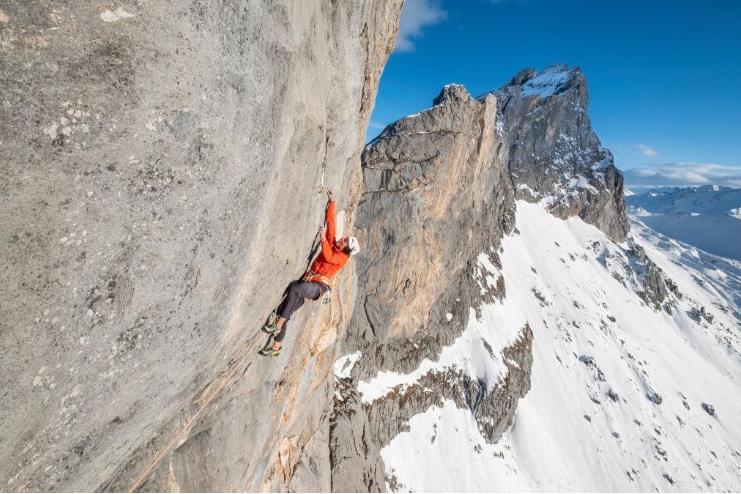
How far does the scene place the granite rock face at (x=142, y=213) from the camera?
3.42 metres

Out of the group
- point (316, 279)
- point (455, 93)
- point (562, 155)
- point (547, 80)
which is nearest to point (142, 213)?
point (316, 279)

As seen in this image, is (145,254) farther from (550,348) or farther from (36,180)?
(550,348)

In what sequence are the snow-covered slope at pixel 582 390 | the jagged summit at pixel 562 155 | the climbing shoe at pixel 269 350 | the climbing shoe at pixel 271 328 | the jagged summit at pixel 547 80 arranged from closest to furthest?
1. the climbing shoe at pixel 271 328
2. the climbing shoe at pixel 269 350
3. the snow-covered slope at pixel 582 390
4. the jagged summit at pixel 562 155
5. the jagged summit at pixel 547 80

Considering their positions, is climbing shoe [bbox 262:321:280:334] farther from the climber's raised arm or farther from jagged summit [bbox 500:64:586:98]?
jagged summit [bbox 500:64:586:98]

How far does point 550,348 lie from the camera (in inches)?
2089

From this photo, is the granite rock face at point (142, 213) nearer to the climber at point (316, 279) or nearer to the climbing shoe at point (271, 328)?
the climbing shoe at point (271, 328)

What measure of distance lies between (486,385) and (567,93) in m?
95.3

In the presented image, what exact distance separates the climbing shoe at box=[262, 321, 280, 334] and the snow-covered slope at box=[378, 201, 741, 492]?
26333mm

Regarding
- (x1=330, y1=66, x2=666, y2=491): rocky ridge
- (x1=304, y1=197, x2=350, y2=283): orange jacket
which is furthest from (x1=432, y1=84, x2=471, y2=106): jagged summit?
(x1=304, y1=197, x2=350, y2=283): orange jacket

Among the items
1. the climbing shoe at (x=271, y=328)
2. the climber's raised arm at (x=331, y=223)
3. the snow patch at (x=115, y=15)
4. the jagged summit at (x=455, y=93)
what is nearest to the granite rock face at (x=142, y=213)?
the snow patch at (x=115, y=15)

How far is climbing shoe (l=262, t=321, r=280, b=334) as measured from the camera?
7.67m

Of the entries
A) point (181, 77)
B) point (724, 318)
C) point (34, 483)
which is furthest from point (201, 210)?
point (724, 318)

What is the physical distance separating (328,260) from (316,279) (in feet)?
1.69

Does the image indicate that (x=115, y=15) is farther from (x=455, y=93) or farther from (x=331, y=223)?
(x=455, y=93)
